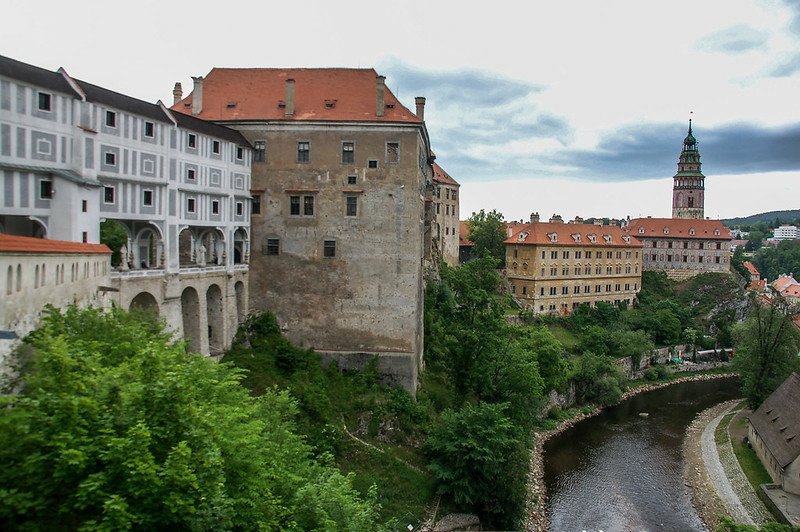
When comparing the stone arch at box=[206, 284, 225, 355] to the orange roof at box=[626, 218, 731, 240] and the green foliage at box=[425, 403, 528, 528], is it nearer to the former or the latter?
the green foliage at box=[425, 403, 528, 528]

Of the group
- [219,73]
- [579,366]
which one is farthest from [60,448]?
[579,366]

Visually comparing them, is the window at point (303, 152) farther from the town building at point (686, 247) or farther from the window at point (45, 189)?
the town building at point (686, 247)

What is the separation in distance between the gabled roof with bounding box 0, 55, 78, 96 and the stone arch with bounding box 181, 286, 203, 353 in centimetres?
1016

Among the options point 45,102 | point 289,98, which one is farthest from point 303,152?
point 45,102

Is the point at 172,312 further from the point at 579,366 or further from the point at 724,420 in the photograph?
the point at 724,420

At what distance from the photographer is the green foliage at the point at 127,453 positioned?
30.6 ft

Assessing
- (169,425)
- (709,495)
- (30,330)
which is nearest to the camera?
(169,425)

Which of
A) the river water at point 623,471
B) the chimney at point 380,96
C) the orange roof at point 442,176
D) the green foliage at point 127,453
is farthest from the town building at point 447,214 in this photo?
the green foliage at point 127,453

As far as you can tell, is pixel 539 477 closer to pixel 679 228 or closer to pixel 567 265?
pixel 567 265

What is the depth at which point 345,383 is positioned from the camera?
95.6 ft

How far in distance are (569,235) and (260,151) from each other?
44.9 meters

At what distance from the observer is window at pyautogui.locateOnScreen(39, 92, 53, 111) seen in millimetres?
20172

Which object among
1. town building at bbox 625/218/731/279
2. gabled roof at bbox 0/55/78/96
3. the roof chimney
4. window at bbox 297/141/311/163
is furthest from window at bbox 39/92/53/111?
town building at bbox 625/218/731/279

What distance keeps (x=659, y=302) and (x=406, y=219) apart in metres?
52.8
